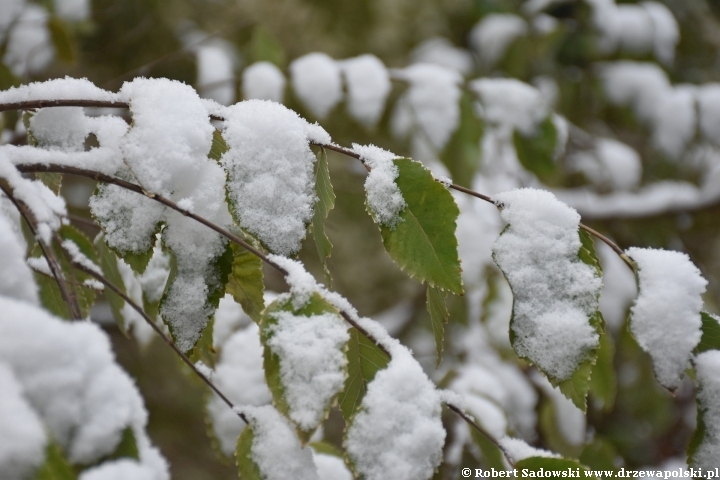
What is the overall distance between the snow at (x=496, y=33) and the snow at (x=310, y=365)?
4.61 feet

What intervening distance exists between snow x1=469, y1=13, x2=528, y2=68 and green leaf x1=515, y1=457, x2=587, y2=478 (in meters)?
1.36

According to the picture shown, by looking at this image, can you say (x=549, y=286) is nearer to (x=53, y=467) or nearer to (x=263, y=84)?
(x=53, y=467)

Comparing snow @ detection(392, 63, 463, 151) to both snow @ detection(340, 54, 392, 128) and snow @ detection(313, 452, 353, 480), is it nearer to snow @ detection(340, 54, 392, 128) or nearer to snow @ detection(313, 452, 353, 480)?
snow @ detection(340, 54, 392, 128)

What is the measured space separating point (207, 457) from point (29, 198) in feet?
5.52

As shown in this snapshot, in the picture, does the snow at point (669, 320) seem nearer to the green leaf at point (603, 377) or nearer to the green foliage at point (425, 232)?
the green foliage at point (425, 232)

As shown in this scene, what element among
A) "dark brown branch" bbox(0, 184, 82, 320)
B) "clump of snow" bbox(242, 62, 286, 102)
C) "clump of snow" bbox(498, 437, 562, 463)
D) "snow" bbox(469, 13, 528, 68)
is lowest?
"clump of snow" bbox(498, 437, 562, 463)

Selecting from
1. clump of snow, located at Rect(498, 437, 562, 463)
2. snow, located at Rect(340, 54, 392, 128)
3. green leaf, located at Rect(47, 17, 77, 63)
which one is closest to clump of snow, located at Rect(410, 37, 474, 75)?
snow, located at Rect(340, 54, 392, 128)

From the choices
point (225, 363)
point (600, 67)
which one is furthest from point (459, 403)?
point (600, 67)

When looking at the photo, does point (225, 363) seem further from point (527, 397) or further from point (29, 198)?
point (527, 397)

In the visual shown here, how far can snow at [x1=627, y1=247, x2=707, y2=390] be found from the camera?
0.37 meters

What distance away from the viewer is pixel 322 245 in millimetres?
395

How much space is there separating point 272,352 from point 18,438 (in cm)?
13

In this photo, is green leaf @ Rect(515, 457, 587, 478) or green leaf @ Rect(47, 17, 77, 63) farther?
green leaf @ Rect(47, 17, 77, 63)

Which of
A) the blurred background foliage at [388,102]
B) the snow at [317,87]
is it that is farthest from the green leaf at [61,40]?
the blurred background foliage at [388,102]
